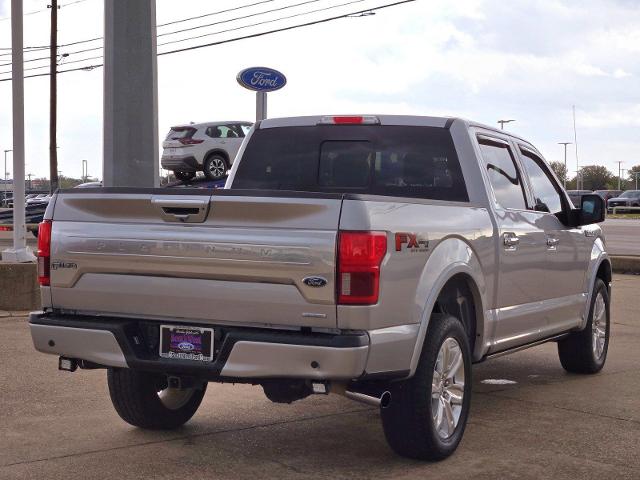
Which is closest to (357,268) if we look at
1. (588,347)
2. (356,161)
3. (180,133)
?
(356,161)

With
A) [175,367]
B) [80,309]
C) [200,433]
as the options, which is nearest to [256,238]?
[175,367]

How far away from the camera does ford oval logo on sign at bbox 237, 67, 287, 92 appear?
604 inches

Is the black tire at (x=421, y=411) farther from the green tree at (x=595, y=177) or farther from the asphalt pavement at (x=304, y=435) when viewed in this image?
the green tree at (x=595, y=177)

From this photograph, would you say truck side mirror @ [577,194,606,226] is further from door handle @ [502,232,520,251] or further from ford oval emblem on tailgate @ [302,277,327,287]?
ford oval emblem on tailgate @ [302,277,327,287]

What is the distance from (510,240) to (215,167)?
18.3m

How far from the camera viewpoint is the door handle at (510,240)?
667 cm

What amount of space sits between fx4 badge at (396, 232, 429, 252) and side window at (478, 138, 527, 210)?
151 cm

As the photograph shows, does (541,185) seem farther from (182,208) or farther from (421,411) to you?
(182,208)

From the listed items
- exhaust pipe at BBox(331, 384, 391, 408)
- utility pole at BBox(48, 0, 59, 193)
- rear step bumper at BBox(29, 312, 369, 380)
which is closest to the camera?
rear step bumper at BBox(29, 312, 369, 380)

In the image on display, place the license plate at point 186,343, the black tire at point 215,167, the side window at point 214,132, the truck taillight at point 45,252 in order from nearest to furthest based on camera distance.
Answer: the license plate at point 186,343, the truck taillight at point 45,252, the side window at point 214,132, the black tire at point 215,167

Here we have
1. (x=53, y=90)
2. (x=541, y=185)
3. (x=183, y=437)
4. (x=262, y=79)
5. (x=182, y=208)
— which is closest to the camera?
(x=182, y=208)

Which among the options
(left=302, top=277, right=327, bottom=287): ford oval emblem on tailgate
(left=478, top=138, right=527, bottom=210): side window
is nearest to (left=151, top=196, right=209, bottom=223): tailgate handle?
(left=302, top=277, right=327, bottom=287): ford oval emblem on tailgate

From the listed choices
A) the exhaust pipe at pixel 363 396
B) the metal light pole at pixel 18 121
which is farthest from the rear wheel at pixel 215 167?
the exhaust pipe at pixel 363 396

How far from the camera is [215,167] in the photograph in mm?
24578
